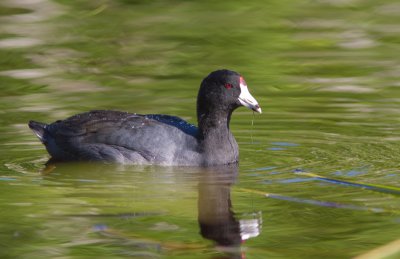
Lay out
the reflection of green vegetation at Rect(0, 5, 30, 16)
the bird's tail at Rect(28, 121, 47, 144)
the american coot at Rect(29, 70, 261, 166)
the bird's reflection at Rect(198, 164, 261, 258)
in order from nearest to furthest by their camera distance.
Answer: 1. the bird's reflection at Rect(198, 164, 261, 258)
2. the american coot at Rect(29, 70, 261, 166)
3. the bird's tail at Rect(28, 121, 47, 144)
4. the reflection of green vegetation at Rect(0, 5, 30, 16)

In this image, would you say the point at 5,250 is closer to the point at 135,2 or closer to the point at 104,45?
the point at 104,45

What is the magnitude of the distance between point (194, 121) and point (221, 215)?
3114 mm

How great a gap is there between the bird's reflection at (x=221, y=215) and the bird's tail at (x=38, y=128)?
1367 mm

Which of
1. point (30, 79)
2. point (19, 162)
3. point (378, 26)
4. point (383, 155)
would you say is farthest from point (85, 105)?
point (378, 26)

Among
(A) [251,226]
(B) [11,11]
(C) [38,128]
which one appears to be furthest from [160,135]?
(B) [11,11]

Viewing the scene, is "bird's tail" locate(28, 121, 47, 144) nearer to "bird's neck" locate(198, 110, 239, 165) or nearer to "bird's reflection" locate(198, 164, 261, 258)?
"bird's neck" locate(198, 110, 239, 165)

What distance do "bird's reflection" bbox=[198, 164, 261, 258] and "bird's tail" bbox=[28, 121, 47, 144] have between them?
1.37m

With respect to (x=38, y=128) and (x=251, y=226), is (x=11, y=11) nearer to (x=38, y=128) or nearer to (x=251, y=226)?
(x=38, y=128)

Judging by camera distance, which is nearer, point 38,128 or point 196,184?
point 196,184

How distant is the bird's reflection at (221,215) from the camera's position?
6508 mm

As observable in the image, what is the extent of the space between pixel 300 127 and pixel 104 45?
3.79 m

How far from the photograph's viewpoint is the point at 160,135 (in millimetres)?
8766

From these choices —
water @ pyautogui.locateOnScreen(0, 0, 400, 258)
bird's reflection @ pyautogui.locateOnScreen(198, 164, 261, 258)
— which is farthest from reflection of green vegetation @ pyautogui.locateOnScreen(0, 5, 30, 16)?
bird's reflection @ pyautogui.locateOnScreen(198, 164, 261, 258)

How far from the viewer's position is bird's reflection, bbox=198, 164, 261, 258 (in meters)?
6.51
